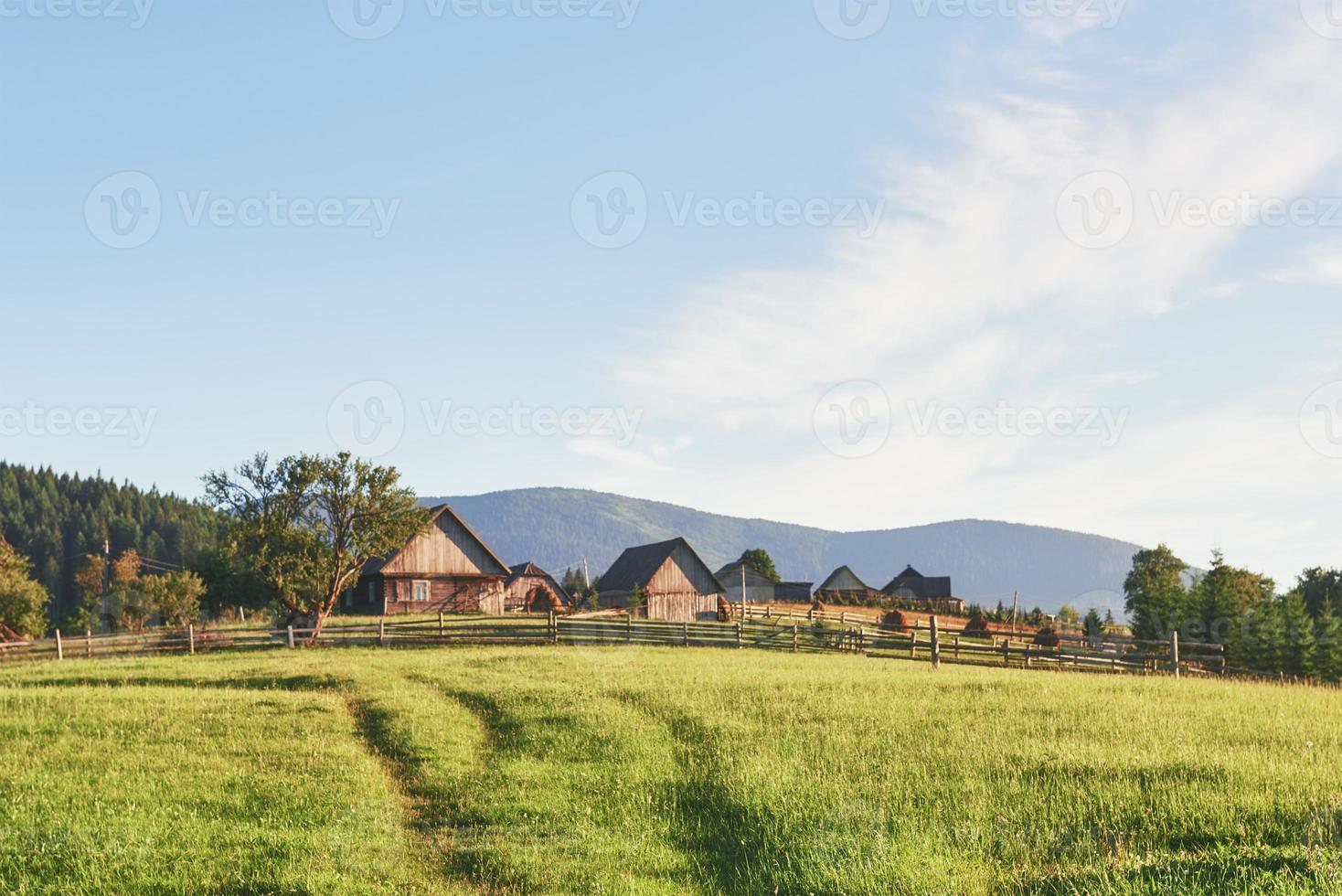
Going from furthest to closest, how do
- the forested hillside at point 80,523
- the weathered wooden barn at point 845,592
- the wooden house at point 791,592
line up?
the forested hillside at point 80,523
the wooden house at point 791,592
the weathered wooden barn at point 845,592

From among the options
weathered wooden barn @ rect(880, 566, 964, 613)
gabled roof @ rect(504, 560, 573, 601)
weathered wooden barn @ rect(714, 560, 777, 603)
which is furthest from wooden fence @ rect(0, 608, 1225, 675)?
weathered wooden barn @ rect(880, 566, 964, 613)

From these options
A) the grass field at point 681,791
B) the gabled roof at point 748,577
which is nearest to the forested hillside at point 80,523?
the gabled roof at point 748,577

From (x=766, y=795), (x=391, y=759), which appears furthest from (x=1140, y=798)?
(x=391, y=759)

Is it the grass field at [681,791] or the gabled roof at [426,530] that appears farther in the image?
the gabled roof at [426,530]

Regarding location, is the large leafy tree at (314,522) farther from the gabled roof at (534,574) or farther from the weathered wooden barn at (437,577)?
the gabled roof at (534,574)

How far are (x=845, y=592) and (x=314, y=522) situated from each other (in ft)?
220

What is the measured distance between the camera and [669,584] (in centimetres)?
6569

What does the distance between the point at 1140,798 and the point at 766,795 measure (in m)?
5.00

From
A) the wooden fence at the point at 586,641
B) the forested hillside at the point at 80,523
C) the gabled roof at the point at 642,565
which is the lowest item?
the wooden fence at the point at 586,641

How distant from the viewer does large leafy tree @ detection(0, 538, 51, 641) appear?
58531mm

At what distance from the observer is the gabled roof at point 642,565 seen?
65344 mm

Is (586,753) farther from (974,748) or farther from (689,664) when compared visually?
(689,664)

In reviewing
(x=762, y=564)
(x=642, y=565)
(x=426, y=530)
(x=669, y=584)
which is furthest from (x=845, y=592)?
(x=426, y=530)

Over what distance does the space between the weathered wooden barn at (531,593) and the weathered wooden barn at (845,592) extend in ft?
87.1
